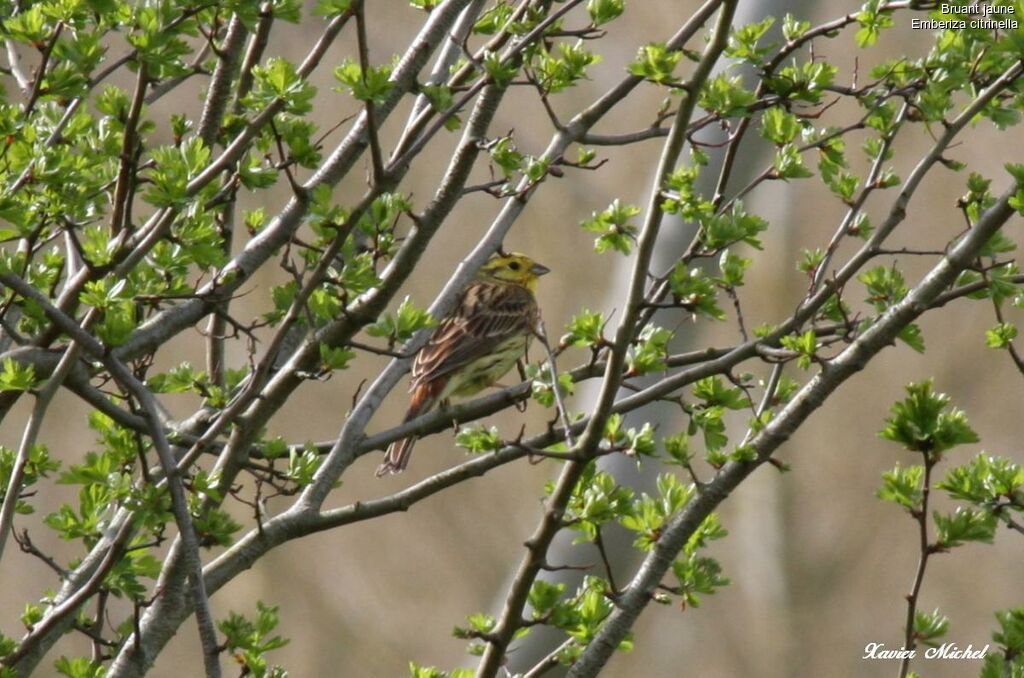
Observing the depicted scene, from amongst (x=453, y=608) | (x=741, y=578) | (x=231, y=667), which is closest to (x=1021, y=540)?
(x=741, y=578)

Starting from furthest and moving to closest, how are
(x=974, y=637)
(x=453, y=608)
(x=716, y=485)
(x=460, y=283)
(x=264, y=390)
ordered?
(x=453, y=608) < (x=974, y=637) < (x=460, y=283) < (x=264, y=390) < (x=716, y=485)

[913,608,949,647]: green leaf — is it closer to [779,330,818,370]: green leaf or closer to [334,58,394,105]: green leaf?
[779,330,818,370]: green leaf

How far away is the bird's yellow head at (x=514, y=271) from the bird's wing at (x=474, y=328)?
20 centimetres

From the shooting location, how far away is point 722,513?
17250 millimetres

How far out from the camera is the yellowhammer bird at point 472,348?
5.78 meters

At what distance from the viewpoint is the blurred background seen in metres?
15.1

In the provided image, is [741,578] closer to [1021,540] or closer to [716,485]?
[1021,540]

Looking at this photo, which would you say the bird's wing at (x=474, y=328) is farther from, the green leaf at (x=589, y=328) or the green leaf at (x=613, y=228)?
the green leaf at (x=589, y=328)

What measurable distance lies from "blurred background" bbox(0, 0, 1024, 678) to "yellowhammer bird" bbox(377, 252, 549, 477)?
8129 mm

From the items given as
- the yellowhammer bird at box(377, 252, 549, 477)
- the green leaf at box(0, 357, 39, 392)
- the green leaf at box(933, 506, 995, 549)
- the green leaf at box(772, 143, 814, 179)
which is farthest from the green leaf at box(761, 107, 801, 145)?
the yellowhammer bird at box(377, 252, 549, 477)

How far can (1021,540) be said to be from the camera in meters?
15.5

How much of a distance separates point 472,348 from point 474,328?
12cm

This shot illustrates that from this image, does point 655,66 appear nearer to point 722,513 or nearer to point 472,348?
point 472,348

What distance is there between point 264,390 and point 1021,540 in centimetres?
1363
